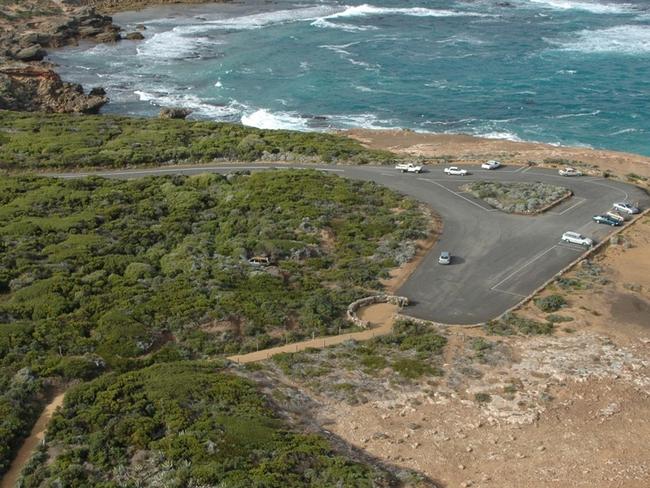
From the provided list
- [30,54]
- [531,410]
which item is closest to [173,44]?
[30,54]

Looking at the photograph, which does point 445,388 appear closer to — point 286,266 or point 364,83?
point 286,266

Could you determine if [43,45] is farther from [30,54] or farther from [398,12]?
[398,12]

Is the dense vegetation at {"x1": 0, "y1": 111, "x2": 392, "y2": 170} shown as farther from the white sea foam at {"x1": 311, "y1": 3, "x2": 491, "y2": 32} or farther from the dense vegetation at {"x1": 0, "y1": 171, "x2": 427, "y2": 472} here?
the white sea foam at {"x1": 311, "y1": 3, "x2": 491, "y2": 32}

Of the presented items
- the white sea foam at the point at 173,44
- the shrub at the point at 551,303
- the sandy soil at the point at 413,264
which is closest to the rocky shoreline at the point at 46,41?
the white sea foam at the point at 173,44

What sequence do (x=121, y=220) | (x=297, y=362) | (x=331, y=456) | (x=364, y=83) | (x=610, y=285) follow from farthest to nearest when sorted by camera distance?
(x=364, y=83) → (x=121, y=220) → (x=610, y=285) → (x=297, y=362) → (x=331, y=456)

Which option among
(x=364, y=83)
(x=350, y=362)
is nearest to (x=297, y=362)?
(x=350, y=362)

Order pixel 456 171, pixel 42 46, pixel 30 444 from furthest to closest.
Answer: pixel 42 46 < pixel 456 171 < pixel 30 444
